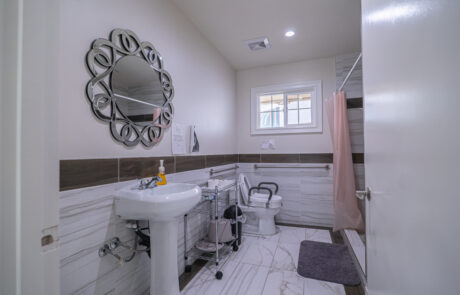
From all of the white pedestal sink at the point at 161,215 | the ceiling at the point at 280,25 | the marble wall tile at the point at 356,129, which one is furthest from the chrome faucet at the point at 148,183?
the marble wall tile at the point at 356,129

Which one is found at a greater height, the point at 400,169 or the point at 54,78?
the point at 54,78

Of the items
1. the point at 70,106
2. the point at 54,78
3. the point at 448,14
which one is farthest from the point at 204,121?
the point at 448,14

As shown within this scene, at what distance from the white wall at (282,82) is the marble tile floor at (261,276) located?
4.62 feet

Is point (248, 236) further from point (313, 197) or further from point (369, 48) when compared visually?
point (369, 48)

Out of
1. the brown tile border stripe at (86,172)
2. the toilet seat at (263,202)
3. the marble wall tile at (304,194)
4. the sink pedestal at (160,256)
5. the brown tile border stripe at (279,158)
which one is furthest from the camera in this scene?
the brown tile border stripe at (279,158)

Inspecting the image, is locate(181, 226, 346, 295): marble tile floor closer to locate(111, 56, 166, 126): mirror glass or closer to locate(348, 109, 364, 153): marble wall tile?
locate(111, 56, 166, 126): mirror glass

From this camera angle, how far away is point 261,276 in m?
1.79

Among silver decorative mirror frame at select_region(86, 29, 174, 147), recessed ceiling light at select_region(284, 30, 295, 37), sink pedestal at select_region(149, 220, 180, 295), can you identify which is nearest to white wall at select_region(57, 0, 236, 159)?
silver decorative mirror frame at select_region(86, 29, 174, 147)

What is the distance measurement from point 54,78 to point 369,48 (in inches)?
49.5

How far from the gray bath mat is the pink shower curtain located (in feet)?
1.17

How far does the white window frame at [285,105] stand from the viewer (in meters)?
3.00

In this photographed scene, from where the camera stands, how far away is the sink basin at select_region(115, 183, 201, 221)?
44.3 inches

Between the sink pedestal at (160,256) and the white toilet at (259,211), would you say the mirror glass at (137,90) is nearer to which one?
the sink pedestal at (160,256)

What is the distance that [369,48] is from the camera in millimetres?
975
